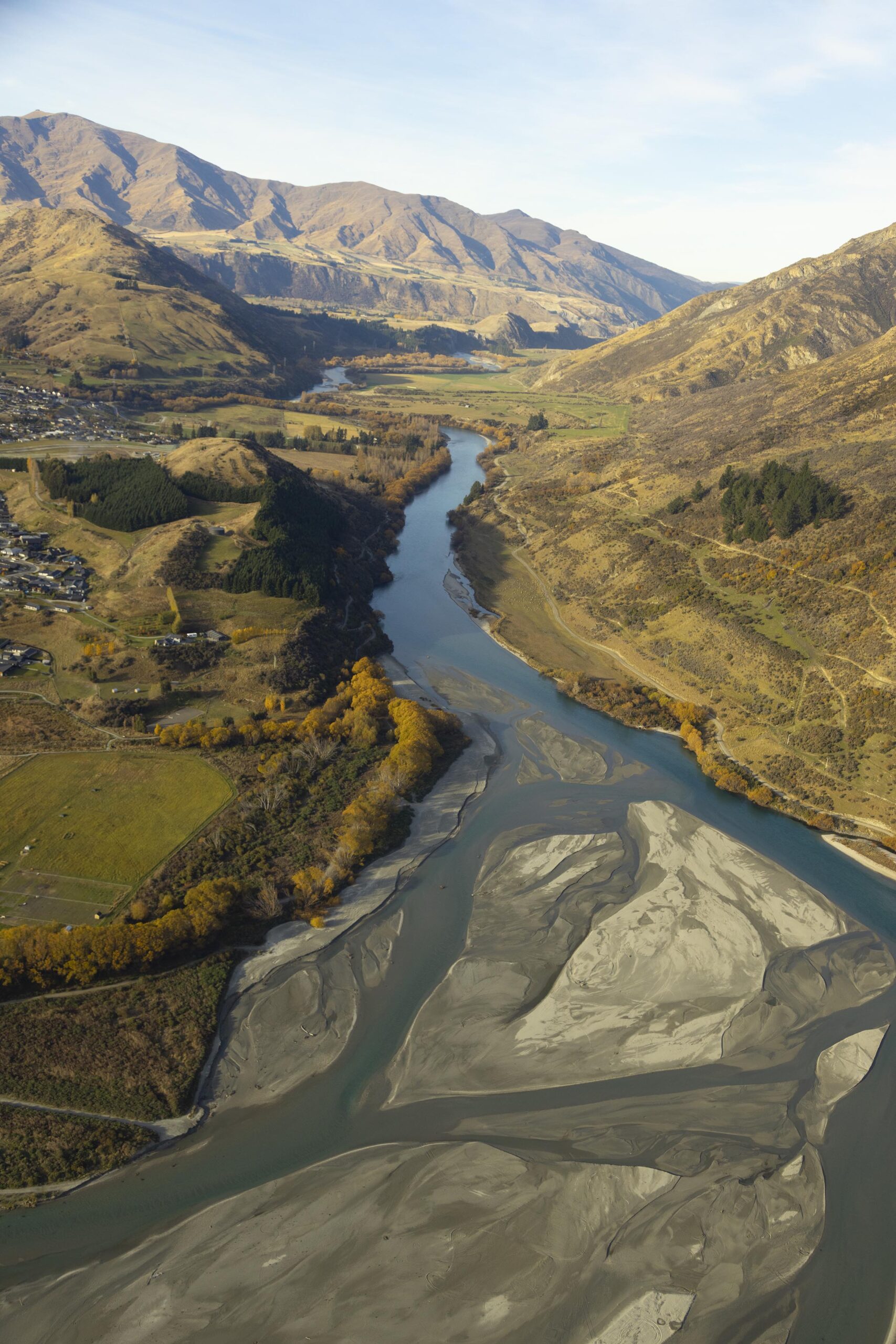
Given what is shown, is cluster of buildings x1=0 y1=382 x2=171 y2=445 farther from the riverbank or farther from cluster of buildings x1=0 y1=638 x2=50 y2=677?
cluster of buildings x1=0 y1=638 x2=50 y2=677

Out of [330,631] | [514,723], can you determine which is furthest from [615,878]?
[330,631]

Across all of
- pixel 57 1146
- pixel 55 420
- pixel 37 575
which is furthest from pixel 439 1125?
pixel 55 420

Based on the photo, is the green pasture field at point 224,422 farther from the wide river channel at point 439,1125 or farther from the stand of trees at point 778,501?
the wide river channel at point 439,1125

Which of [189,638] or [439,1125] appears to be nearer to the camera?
[439,1125]

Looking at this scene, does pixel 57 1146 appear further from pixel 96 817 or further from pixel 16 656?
pixel 16 656

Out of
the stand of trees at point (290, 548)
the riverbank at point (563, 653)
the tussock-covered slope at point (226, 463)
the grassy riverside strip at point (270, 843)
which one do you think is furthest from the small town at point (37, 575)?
the riverbank at point (563, 653)

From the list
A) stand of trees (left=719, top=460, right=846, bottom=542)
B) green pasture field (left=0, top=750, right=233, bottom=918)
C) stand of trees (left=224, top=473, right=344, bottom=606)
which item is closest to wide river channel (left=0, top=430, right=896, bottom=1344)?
green pasture field (left=0, top=750, right=233, bottom=918)
